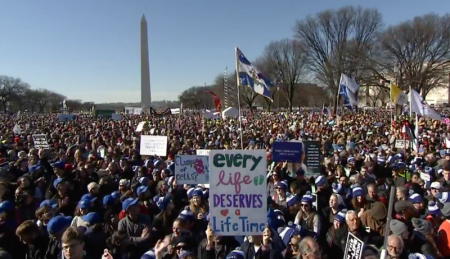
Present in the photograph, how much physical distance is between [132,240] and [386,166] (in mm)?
7037

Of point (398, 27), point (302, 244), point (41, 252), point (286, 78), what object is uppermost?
point (398, 27)

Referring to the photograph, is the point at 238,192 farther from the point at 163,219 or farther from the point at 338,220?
the point at 163,219

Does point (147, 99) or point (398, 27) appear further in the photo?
point (147, 99)

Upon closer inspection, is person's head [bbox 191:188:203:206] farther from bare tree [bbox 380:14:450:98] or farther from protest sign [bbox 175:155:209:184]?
bare tree [bbox 380:14:450:98]

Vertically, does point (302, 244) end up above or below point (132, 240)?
above

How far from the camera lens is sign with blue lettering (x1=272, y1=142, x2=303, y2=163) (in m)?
10.4

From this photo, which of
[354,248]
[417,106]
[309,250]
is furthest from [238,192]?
[417,106]

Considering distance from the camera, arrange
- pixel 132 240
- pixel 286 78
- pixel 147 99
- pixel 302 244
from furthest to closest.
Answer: pixel 286 78 < pixel 147 99 < pixel 132 240 < pixel 302 244

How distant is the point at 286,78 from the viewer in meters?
62.5

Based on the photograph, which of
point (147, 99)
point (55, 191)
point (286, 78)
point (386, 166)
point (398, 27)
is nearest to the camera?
point (55, 191)

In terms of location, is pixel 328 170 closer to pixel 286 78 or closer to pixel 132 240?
pixel 132 240

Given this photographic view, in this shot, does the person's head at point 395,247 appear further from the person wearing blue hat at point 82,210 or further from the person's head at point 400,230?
the person wearing blue hat at point 82,210

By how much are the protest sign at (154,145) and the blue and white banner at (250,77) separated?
9.02 feet

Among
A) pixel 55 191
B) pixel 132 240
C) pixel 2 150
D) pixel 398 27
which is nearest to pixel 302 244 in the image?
pixel 132 240
